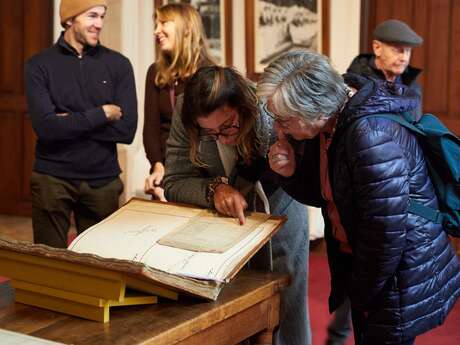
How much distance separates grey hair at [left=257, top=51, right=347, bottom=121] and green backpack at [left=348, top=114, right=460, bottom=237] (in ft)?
0.59

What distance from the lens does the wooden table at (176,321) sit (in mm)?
1808

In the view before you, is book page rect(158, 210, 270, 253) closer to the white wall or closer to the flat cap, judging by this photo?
the flat cap

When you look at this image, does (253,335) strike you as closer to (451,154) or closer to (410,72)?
(451,154)

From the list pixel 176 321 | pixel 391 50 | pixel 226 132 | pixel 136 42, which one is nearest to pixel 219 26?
pixel 136 42

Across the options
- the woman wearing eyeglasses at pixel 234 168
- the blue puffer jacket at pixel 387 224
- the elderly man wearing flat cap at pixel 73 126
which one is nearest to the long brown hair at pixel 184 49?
the elderly man wearing flat cap at pixel 73 126

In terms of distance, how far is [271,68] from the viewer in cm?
211

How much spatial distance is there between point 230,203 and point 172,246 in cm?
24

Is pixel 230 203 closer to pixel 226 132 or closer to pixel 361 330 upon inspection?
pixel 226 132

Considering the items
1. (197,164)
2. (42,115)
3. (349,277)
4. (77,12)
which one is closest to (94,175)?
(42,115)

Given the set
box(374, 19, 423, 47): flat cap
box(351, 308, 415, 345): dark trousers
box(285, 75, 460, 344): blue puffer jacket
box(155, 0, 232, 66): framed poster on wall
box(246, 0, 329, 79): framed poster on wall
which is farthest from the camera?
box(155, 0, 232, 66): framed poster on wall

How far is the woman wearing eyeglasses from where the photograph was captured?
7.77 ft

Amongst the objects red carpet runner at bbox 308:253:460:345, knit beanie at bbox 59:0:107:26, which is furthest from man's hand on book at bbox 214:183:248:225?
red carpet runner at bbox 308:253:460:345

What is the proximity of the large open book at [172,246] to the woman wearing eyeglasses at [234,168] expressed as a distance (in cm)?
9

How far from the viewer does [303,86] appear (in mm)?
2062
